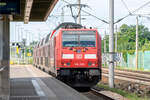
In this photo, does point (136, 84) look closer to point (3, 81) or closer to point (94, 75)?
point (94, 75)

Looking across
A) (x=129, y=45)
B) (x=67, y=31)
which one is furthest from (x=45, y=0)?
(x=129, y=45)

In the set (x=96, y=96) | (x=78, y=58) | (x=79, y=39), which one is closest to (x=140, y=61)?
(x=79, y=39)

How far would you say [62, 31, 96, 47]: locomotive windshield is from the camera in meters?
18.1

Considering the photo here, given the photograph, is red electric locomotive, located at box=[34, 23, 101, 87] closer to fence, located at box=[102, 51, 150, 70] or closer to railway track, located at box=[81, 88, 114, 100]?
railway track, located at box=[81, 88, 114, 100]

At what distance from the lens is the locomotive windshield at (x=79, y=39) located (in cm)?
1806

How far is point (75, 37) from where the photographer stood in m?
18.2

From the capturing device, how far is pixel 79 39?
18203 mm

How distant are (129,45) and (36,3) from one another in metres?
75.5

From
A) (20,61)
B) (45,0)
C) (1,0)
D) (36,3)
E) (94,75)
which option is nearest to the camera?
(1,0)

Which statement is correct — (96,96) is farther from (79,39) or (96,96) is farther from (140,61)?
(140,61)

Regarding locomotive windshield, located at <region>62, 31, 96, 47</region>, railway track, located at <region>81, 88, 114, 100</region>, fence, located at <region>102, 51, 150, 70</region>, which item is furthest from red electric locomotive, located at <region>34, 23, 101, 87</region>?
fence, located at <region>102, 51, 150, 70</region>

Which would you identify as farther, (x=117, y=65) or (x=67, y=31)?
(x=117, y=65)

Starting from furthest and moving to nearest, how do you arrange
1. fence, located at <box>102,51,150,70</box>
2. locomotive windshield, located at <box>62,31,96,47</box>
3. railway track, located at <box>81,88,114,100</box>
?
fence, located at <box>102,51,150,70</box>, locomotive windshield, located at <box>62,31,96,47</box>, railway track, located at <box>81,88,114,100</box>

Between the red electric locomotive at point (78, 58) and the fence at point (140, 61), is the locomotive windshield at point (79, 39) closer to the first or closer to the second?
the red electric locomotive at point (78, 58)
